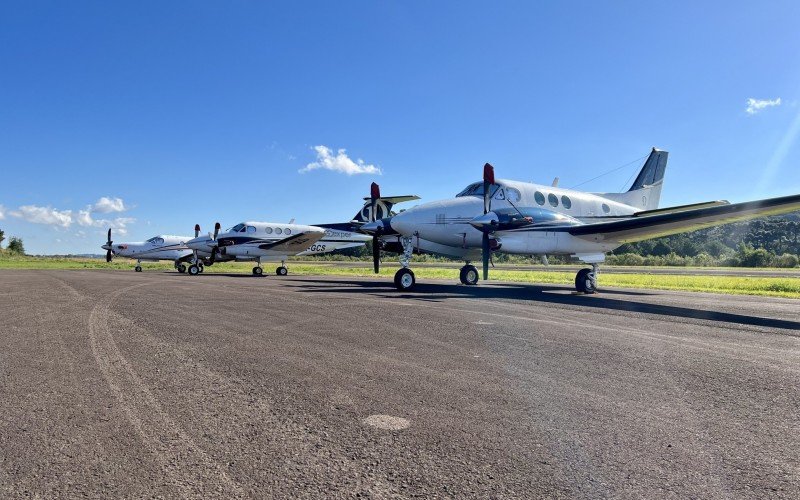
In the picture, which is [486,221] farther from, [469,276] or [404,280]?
[469,276]

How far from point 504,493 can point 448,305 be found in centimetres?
966

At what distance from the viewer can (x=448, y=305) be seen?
40.1ft

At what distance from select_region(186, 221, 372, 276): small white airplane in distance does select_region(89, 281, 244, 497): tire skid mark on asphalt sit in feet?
97.7

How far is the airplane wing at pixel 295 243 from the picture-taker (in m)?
34.9

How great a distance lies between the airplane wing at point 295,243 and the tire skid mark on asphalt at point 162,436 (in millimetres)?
29313

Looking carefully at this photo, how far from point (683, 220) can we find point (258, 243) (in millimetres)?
28686

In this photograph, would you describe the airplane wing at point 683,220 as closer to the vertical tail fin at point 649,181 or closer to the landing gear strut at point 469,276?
the landing gear strut at point 469,276

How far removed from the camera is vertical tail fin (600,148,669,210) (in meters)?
24.1

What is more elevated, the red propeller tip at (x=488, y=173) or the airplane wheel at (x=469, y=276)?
the red propeller tip at (x=488, y=173)

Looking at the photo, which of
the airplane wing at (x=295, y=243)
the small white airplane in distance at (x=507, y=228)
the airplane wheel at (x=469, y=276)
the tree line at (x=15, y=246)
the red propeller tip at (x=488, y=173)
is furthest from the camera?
the tree line at (x=15, y=246)

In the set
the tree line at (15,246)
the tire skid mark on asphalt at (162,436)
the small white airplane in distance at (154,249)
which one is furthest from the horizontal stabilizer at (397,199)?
the tree line at (15,246)

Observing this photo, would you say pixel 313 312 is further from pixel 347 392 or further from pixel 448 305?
pixel 347 392

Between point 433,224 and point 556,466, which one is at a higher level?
point 433,224

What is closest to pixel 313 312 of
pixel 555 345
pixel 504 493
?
pixel 555 345
